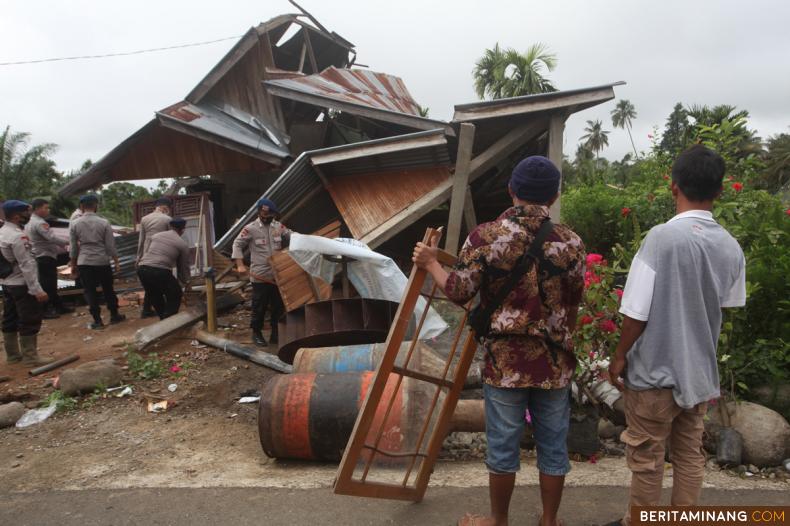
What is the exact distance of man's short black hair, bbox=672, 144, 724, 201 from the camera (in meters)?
2.15

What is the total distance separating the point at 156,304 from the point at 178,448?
4128mm

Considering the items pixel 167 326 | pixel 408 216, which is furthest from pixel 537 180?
pixel 167 326

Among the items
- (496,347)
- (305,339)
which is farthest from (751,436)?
(305,339)

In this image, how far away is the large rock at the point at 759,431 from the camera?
133 inches

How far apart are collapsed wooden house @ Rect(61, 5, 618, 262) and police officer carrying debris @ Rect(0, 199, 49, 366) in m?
2.16

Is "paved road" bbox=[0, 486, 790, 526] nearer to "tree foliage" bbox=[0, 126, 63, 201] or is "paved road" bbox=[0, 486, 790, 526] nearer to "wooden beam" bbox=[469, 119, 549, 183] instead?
"wooden beam" bbox=[469, 119, 549, 183]

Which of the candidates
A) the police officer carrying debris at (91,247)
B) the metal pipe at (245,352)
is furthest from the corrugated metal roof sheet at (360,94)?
the police officer carrying debris at (91,247)

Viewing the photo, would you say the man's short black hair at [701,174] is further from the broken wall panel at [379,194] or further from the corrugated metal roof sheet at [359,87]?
the corrugated metal roof sheet at [359,87]

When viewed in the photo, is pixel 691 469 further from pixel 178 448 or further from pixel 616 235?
pixel 616 235

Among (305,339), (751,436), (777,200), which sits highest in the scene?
(777,200)

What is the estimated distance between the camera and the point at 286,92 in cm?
883

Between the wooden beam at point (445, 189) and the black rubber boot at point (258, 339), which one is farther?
the black rubber boot at point (258, 339)

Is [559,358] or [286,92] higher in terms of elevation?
[286,92]

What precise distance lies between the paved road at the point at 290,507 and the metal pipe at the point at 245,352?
2.41 meters
